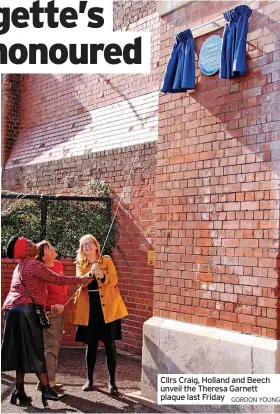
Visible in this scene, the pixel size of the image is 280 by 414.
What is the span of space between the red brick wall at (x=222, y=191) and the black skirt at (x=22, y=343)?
3.93ft

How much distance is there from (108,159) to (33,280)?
10.4 feet

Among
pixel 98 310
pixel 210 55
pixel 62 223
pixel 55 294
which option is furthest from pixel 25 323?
pixel 62 223

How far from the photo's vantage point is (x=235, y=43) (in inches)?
197

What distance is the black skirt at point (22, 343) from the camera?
17.8 ft

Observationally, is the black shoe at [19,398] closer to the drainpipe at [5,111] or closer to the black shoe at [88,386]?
the black shoe at [88,386]

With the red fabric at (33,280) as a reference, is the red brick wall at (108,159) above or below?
above

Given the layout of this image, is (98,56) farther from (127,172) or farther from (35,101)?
(35,101)

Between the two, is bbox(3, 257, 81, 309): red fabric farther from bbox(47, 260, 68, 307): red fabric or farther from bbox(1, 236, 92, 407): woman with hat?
bbox(47, 260, 68, 307): red fabric

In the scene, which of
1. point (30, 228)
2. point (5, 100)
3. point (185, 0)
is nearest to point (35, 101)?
point (5, 100)

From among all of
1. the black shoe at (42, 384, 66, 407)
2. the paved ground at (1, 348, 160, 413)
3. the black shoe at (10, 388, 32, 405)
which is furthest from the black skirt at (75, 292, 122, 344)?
the black shoe at (10, 388, 32, 405)

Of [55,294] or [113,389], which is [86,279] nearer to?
[55,294]

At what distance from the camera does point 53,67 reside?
502cm

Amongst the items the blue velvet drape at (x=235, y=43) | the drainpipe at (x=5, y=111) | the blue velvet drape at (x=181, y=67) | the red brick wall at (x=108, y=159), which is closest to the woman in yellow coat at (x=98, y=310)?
the red brick wall at (x=108, y=159)

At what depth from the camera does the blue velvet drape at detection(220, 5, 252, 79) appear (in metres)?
4.93
